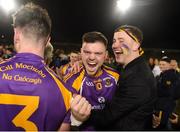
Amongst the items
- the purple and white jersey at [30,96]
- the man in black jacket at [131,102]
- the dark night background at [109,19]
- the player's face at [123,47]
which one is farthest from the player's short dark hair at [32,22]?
the dark night background at [109,19]

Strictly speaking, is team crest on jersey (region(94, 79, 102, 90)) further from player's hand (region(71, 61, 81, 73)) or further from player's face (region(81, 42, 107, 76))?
player's hand (region(71, 61, 81, 73))

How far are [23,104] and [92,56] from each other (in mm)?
1528

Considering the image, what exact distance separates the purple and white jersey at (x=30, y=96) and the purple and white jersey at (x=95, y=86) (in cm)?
116

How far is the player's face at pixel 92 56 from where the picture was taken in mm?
3578

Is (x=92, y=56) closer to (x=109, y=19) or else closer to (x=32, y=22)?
(x=32, y=22)

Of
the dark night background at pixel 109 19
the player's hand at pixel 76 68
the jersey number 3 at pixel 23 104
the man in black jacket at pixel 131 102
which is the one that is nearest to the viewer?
the jersey number 3 at pixel 23 104

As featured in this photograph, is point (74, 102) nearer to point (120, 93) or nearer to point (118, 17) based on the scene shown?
point (120, 93)

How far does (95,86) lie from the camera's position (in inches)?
139

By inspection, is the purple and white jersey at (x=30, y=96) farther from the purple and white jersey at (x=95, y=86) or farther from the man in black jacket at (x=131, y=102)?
the purple and white jersey at (x=95, y=86)

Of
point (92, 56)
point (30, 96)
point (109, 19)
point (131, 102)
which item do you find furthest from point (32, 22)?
point (109, 19)

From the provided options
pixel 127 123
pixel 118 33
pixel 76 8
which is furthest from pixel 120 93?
pixel 76 8

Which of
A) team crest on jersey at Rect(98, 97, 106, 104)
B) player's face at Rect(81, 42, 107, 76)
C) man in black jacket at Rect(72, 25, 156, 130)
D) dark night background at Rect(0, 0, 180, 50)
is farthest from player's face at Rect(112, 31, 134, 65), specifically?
dark night background at Rect(0, 0, 180, 50)

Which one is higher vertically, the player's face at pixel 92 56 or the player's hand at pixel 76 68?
the player's face at pixel 92 56

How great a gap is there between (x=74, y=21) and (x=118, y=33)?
66.7 ft
